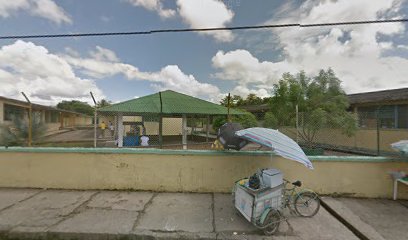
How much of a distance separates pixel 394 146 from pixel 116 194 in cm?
594

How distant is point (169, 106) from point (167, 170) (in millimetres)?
6272

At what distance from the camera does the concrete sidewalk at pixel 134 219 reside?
115 inches

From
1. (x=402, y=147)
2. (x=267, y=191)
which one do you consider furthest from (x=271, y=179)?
(x=402, y=147)

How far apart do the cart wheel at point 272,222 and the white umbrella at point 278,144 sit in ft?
2.91

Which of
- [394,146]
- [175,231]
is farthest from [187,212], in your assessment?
[394,146]

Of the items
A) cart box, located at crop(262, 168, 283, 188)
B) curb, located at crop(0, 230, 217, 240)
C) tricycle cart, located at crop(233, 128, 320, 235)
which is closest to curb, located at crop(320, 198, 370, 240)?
tricycle cart, located at crop(233, 128, 320, 235)

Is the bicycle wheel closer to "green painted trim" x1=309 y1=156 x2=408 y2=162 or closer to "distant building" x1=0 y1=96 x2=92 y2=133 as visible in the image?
→ "green painted trim" x1=309 y1=156 x2=408 y2=162

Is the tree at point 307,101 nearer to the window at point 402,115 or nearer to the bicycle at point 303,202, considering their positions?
the window at point 402,115

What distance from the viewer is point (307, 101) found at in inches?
419

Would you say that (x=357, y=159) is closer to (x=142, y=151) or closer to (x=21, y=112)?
(x=142, y=151)

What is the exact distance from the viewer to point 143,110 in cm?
Answer: 937

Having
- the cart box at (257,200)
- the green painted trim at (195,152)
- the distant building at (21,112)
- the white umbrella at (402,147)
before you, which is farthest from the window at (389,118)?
the distant building at (21,112)

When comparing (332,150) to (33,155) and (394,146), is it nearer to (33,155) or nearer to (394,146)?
(394,146)

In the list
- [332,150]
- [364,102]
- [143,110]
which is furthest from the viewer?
[364,102]
